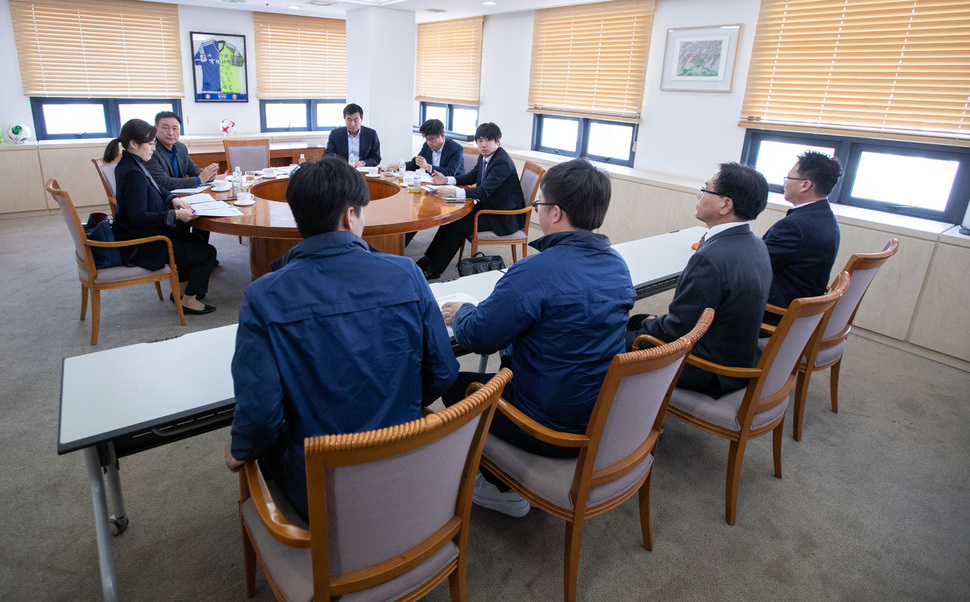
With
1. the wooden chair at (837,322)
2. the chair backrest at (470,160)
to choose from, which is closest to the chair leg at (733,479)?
the wooden chair at (837,322)

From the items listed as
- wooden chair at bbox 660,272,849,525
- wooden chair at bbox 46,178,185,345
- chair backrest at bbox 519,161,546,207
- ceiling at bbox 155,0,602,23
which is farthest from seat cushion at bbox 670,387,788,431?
ceiling at bbox 155,0,602,23

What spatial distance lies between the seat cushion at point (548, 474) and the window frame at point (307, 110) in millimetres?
7353

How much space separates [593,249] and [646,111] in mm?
4379

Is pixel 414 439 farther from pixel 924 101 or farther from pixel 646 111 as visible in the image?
pixel 646 111

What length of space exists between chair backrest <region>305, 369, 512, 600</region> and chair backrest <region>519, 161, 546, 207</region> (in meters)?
3.49

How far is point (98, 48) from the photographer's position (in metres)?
6.28

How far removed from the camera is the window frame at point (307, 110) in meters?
7.70

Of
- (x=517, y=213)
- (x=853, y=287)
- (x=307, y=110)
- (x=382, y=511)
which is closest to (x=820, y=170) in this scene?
(x=853, y=287)

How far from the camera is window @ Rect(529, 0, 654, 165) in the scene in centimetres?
541

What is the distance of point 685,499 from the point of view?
7.42 ft

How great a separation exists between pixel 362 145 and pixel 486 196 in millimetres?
1988

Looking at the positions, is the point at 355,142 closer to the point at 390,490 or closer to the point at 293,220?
the point at 293,220

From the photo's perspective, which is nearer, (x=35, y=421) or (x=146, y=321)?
(x=35, y=421)

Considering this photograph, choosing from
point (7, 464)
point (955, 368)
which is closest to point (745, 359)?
point (955, 368)
